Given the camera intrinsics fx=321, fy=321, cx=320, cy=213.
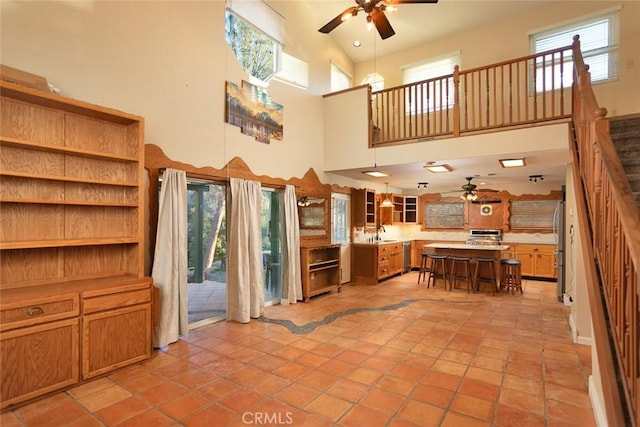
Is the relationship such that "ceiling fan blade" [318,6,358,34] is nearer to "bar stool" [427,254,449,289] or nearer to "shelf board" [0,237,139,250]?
"shelf board" [0,237,139,250]

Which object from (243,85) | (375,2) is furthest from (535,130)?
(243,85)

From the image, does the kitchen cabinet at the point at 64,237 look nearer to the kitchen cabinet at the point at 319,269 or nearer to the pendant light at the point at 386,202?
the kitchen cabinet at the point at 319,269

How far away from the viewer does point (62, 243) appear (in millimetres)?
2854

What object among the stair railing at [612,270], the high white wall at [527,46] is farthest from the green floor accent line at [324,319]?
the high white wall at [527,46]

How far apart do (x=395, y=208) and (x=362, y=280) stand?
280 centimetres

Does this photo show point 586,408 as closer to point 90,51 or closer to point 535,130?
point 535,130

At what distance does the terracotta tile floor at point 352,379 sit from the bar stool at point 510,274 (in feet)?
5.90

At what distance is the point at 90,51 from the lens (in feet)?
10.8

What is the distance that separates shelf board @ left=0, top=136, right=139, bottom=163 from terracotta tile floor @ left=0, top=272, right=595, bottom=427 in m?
2.09

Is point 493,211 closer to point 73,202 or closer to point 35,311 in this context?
point 73,202

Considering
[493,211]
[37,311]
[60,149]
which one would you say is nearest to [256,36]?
[60,149]

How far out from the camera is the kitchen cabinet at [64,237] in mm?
2564

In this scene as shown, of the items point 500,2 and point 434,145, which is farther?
point 500,2

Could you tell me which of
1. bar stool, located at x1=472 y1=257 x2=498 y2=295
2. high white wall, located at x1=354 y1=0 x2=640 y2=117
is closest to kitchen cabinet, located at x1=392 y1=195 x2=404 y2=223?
bar stool, located at x1=472 y1=257 x2=498 y2=295
